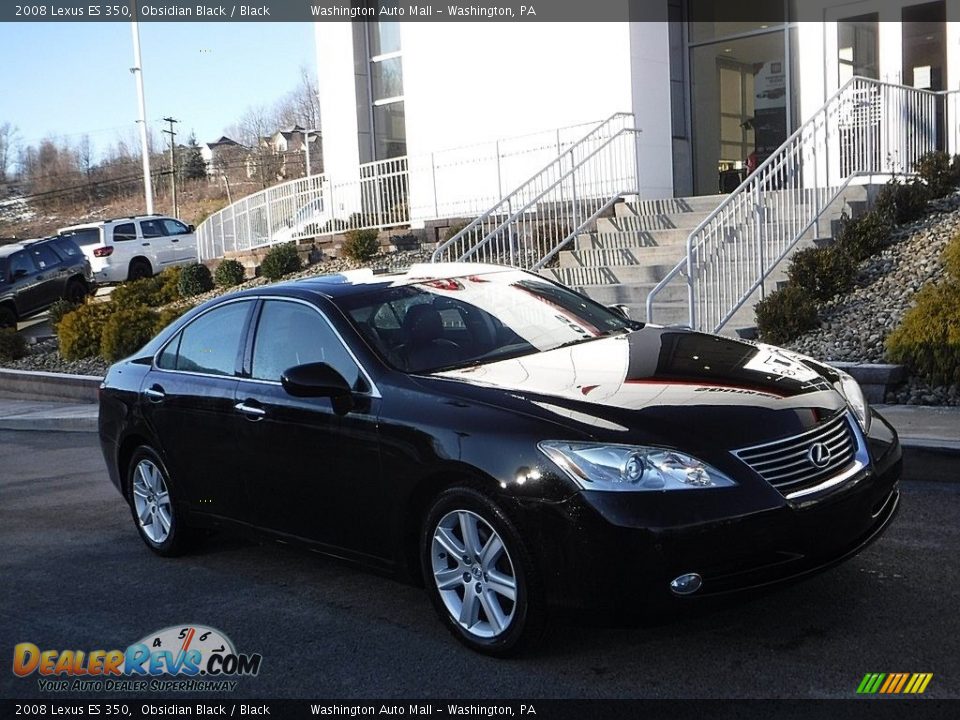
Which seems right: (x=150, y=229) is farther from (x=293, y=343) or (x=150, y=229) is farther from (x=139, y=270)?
(x=293, y=343)

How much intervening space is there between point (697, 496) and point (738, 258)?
25.4 ft

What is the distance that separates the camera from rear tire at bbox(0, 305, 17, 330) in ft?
69.3

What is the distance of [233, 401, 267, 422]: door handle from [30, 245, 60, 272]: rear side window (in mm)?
18492

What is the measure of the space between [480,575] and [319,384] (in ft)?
3.92

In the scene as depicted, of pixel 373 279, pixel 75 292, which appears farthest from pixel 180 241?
pixel 373 279

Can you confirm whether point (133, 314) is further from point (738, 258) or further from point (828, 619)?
point (828, 619)

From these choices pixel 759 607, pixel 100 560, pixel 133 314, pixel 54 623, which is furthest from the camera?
pixel 133 314

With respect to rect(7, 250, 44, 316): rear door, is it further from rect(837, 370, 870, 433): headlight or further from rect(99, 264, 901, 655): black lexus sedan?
rect(837, 370, 870, 433): headlight

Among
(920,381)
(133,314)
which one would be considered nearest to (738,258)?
(920,381)

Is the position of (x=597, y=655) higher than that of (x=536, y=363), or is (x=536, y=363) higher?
(x=536, y=363)

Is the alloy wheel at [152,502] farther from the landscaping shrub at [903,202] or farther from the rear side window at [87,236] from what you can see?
the rear side window at [87,236]

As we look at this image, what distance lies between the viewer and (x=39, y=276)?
72.3ft

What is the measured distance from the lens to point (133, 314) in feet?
54.0

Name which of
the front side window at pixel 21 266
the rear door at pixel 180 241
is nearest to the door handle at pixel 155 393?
the front side window at pixel 21 266
